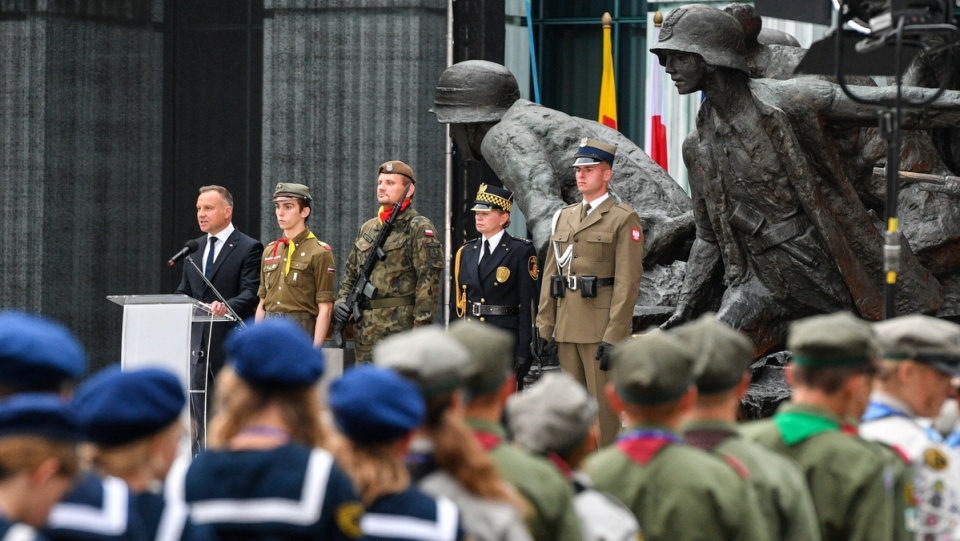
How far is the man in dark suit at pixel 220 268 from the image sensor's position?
8789mm

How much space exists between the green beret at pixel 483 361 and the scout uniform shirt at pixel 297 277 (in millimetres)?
5589

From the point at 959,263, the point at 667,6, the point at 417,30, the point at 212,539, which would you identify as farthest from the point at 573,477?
the point at 667,6

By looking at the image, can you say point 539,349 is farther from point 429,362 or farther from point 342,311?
point 429,362

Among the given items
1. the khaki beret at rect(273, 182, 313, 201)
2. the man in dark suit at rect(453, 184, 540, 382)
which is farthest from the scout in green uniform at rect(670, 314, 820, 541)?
the khaki beret at rect(273, 182, 313, 201)

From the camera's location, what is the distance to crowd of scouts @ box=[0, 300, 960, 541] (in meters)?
2.55

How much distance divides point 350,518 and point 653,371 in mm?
724

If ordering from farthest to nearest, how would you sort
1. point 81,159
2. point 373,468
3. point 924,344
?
point 81,159
point 924,344
point 373,468

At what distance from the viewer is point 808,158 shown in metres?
7.54

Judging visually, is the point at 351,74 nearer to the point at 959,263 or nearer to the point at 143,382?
the point at 959,263

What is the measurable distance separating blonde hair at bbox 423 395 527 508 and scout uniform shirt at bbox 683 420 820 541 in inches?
21.3

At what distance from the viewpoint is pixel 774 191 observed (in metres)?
7.55

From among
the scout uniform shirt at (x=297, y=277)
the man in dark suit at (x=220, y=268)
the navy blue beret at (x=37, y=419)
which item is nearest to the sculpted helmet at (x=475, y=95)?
the scout uniform shirt at (x=297, y=277)

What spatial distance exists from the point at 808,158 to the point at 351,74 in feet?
13.2

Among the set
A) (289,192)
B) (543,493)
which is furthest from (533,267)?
(543,493)
